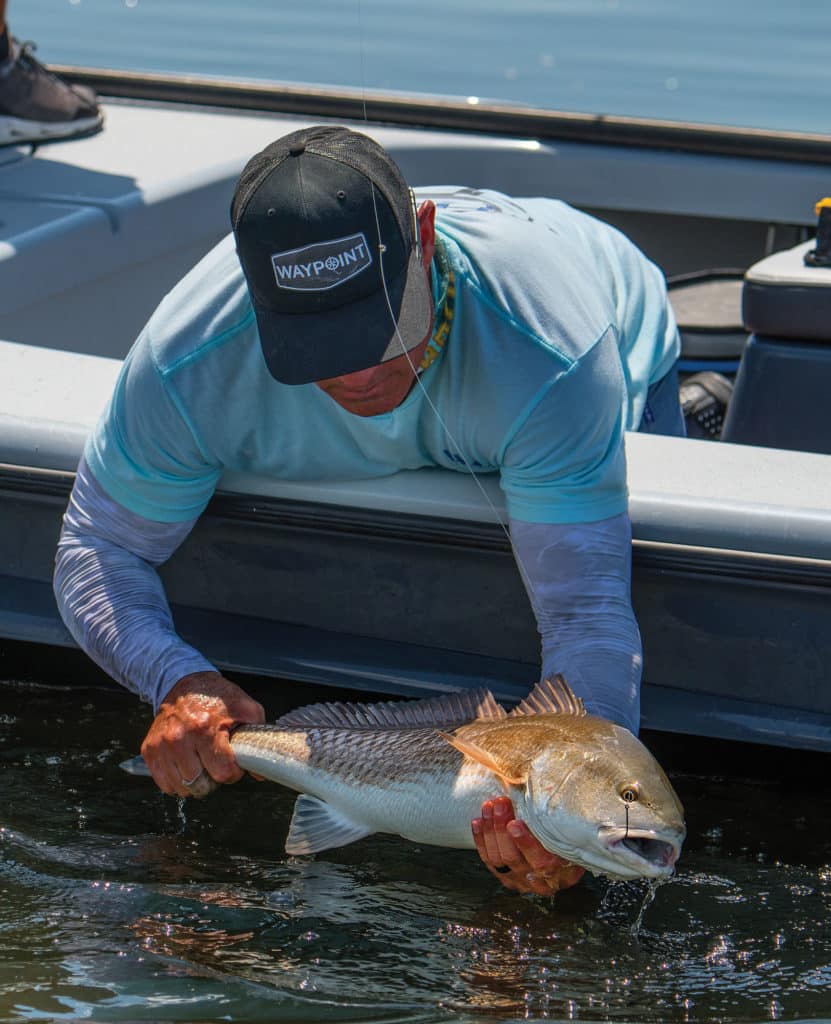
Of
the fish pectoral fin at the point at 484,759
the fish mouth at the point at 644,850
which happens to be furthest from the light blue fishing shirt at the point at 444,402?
the fish mouth at the point at 644,850

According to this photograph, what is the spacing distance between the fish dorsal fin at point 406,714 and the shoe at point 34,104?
2.43m

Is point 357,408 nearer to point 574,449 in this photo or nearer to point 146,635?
point 574,449

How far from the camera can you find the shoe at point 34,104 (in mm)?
4234

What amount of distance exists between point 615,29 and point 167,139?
28.9 feet

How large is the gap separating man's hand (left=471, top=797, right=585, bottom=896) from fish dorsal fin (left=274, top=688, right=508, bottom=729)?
0.21 m

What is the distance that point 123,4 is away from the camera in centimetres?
1261

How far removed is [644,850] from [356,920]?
716mm

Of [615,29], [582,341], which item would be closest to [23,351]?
[582,341]

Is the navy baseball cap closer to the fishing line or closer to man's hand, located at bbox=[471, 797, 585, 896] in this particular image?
the fishing line

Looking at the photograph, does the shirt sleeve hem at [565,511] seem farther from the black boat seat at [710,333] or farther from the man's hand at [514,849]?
the black boat seat at [710,333]

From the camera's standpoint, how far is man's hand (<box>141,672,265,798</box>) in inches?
99.0

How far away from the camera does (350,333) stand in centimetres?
227

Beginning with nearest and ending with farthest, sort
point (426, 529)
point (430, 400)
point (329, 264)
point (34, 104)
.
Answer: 1. point (329, 264)
2. point (430, 400)
3. point (426, 529)
4. point (34, 104)

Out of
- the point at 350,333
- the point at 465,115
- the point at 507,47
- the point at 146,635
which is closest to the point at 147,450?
the point at 146,635
